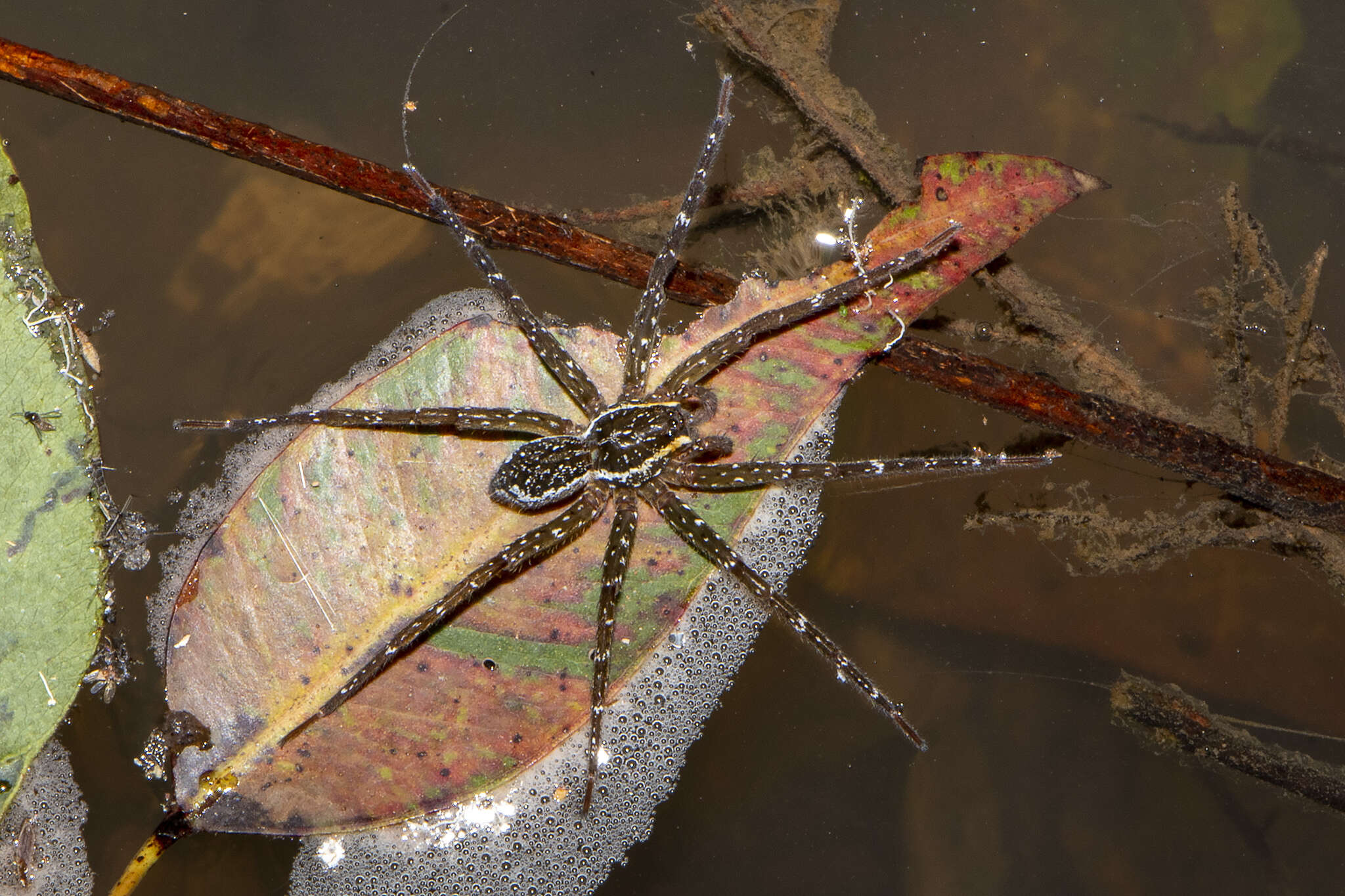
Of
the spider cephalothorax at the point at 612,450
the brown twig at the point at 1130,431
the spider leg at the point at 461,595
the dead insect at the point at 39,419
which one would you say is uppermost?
the dead insect at the point at 39,419

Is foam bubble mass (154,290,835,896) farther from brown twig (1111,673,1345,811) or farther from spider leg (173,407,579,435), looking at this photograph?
brown twig (1111,673,1345,811)

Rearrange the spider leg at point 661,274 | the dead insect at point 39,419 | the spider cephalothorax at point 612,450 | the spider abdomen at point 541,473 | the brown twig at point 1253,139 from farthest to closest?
the brown twig at point 1253,139, the spider leg at point 661,274, the dead insect at point 39,419, the spider cephalothorax at point 612,450, the spider abdomen at point 541,473

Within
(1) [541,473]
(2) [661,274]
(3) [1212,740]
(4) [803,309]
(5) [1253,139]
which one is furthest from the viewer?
(5) [1253,139]

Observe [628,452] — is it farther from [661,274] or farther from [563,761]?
[563,761]

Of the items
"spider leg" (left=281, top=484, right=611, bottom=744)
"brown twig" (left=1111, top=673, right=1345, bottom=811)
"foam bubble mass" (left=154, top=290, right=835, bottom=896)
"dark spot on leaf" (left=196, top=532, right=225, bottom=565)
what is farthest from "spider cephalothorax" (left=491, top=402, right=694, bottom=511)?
"brown twig" (left=1111, top=673, right=1345, bottom=811)

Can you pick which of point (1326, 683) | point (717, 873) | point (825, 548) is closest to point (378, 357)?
point (825, 548)

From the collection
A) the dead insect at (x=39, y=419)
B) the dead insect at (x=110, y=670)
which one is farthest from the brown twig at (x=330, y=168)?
the dead insect at (x=110, y=670)

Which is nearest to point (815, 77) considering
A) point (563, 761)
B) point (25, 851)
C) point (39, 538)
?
point (563, 761)

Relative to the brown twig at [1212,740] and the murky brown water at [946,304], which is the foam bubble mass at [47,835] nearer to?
the murky brown water at [946,304]

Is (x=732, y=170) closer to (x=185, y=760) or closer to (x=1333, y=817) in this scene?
(x=185, y=760)
